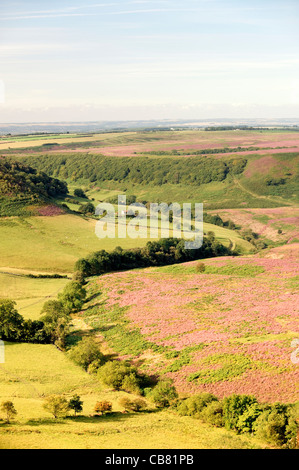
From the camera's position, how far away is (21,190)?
336 feet

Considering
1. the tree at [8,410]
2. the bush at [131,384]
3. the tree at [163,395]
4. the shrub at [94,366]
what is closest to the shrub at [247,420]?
the tree at [163,395]

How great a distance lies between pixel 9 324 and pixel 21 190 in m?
63.3

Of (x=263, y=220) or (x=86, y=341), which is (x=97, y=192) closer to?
(x=263, y=220)

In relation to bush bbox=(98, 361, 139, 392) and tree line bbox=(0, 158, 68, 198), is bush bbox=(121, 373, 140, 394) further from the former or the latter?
tree line bbox=(0, 158, 68, 198)

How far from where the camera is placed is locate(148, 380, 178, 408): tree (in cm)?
3044

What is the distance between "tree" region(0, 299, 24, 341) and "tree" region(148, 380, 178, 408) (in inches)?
826

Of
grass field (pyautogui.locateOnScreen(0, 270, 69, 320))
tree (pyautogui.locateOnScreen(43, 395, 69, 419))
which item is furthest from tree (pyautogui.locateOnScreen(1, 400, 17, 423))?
grass field (pyautogui.locateOnScreen(0, 270, 69, 320))

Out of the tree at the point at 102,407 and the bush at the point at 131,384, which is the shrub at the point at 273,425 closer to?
the tree at the point at 102,407

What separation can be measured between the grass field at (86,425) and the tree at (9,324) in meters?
8.34

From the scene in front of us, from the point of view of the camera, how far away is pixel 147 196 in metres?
150

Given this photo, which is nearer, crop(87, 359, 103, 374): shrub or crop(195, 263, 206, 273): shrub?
crop(87, 359, 103, 374): shrub

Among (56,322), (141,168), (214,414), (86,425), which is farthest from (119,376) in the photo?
(141,168)

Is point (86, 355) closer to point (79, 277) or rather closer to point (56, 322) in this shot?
point (56, 322)
